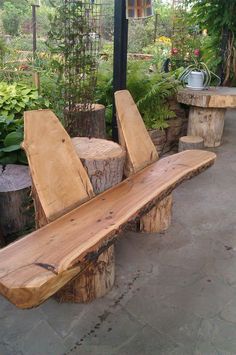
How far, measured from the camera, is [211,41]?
584 centimetres

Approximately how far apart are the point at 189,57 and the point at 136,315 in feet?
17.2

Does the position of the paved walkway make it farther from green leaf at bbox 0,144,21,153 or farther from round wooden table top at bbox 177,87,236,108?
round wooden table top at bbox 177,87,236,108

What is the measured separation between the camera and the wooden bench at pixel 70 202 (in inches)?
48.3

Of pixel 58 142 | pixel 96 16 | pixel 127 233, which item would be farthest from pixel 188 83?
pixel 58 142

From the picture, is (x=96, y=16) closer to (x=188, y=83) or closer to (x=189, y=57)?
(x=188, y=83)

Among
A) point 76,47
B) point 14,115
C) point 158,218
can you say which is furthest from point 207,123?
point 14,115

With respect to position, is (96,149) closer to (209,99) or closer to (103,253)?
(103,253)

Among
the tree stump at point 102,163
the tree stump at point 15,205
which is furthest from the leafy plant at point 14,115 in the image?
the tree stump at point 102,163

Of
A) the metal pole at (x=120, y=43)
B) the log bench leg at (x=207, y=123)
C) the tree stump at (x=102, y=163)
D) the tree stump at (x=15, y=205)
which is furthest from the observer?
the log bench leg at (x=207, y=123)

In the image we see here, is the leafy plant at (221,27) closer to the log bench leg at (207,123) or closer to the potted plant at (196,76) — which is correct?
the potted plant at (196,76)

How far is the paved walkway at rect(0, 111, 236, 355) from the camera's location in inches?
62.9

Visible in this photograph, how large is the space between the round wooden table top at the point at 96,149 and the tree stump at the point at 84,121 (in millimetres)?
948

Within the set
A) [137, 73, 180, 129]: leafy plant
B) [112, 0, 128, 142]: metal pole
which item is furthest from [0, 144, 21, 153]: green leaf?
[137, 73, 180, 129]: leafy plant

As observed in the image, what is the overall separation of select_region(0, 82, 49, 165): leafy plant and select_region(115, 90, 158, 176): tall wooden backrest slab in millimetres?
913
